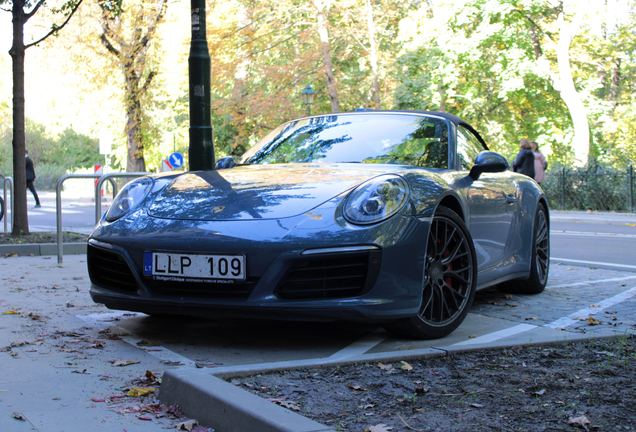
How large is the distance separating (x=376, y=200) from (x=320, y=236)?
0.39 metres

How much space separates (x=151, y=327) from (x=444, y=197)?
189cm

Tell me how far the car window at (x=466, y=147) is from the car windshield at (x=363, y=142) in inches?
7.0

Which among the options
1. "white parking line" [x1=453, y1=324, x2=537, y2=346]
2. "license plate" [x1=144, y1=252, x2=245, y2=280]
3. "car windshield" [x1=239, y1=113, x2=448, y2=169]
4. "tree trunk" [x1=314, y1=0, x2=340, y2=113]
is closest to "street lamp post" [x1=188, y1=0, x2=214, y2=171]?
"car windshield" [x1=239, y1=113, x2=448, y2=169]

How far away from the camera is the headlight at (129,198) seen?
4195 millimetres

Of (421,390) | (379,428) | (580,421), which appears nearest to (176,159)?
(421,390)

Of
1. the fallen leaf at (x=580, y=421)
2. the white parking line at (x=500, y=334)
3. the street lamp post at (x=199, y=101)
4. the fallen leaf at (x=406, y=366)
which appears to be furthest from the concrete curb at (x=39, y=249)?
the fallen leaf at (x=580, y=421)

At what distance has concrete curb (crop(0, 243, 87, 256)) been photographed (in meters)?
9.17

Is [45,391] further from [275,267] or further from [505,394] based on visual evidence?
[505,394]

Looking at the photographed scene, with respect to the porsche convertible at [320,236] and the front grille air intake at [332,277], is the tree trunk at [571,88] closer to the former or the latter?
the porsche convertible at [320,236]

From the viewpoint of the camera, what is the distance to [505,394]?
111 inches

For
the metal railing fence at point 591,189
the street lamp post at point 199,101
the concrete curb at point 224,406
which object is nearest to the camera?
the concrete curb at point 224,406

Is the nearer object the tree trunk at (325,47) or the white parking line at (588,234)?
the white parking line at (588,234)

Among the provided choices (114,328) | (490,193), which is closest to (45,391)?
(114,328)

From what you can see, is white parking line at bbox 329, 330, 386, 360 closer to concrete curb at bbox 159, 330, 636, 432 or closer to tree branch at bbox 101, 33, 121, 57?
concrete curb at bbox 159, 330, 636, 432
